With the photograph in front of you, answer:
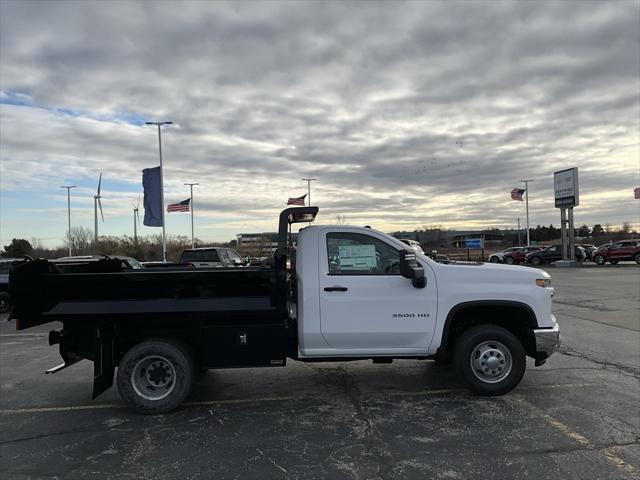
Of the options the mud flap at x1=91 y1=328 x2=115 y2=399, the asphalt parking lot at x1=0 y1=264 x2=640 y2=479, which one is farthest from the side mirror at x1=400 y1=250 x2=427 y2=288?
the mud flap at x1=91 y1=328 x2=115 y2=399

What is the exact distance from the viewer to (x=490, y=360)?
5.62 metres

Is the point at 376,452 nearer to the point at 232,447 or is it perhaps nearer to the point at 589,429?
the point at 232,447

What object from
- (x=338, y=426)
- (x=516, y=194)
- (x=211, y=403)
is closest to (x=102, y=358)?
(x=211, y=403)

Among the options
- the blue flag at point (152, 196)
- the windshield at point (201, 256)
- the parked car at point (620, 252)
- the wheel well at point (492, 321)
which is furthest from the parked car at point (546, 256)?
the wheel well at point (492, 321)

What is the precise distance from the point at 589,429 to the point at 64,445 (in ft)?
15.8

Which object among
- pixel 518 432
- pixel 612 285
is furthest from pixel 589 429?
pixel 612 285

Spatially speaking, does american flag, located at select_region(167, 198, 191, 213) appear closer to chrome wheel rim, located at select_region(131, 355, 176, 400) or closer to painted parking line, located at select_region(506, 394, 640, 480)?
chrome wheel rim, located at select_region(131, 355, 176, 400)

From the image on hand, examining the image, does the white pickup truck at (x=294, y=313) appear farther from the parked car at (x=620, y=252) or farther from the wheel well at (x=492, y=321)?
the parked car at (x=620, y=252)

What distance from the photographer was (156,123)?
3778 cm

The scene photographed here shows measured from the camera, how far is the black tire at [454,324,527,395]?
5586 millimetres

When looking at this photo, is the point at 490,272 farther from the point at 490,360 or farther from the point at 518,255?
the point at 518,255

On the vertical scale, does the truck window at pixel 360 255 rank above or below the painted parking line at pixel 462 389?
above

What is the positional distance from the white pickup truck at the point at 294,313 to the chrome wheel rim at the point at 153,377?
12 millimetres

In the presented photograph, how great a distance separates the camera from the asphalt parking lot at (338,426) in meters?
4.00
